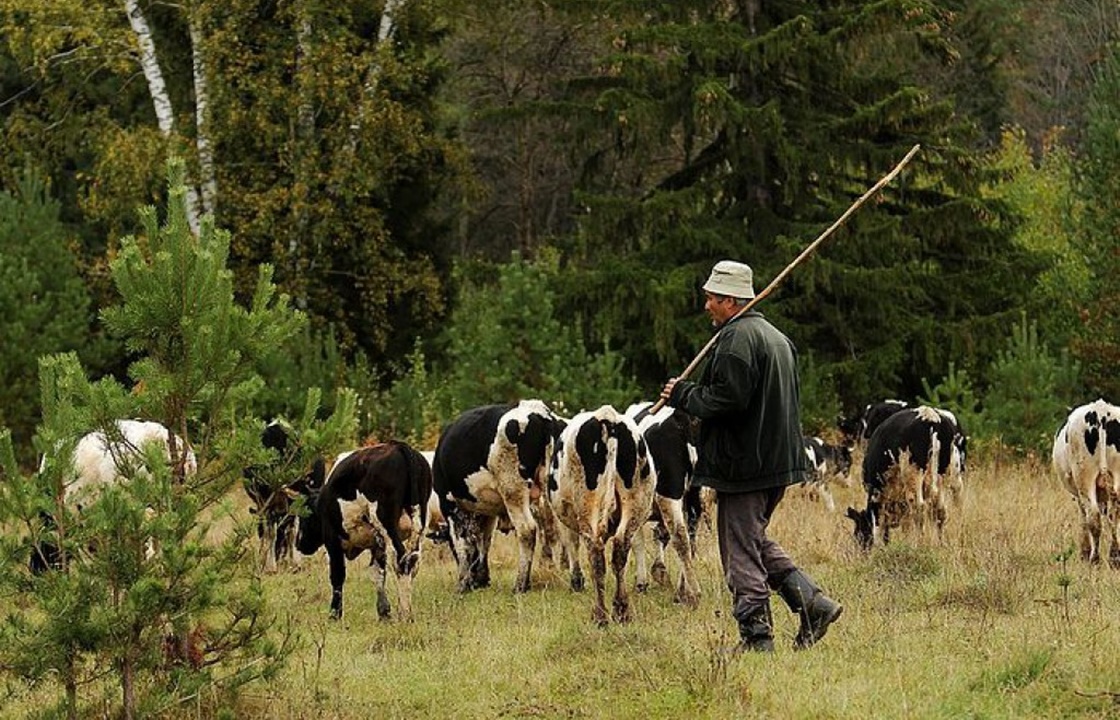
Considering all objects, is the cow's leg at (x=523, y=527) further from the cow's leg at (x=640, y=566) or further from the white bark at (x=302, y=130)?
the white bark at (x=302, y=130)

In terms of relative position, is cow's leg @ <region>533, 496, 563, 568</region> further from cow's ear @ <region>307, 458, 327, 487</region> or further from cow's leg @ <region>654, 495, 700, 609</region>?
cow's ear @ <region>307, 458, 327, 487</region>

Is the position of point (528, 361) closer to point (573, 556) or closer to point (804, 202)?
point (804, 202)

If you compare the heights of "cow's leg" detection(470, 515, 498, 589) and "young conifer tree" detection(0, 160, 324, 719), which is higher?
"young conifer tree" detection(0, 160, 324, 719)

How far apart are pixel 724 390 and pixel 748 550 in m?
1.04

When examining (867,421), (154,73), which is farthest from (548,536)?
(154,73)

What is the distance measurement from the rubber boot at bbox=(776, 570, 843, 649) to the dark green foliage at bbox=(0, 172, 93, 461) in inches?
824

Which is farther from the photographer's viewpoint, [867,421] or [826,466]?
[867,421]

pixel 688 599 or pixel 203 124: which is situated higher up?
pixel 203 124

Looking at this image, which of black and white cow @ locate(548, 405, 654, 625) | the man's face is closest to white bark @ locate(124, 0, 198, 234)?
black and white cow @ locate(548, 405, 654, 625)

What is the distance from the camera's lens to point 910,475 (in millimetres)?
16406

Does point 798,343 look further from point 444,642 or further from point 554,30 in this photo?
point 444,642

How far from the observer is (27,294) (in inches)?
1140

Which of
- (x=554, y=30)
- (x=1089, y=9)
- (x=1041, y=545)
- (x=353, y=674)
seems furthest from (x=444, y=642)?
(x=1089, y=9)

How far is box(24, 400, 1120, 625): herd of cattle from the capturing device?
1214 centimetres
